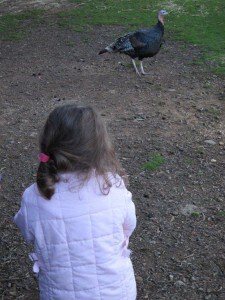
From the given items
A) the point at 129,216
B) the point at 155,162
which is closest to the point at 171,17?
the point at 155,162

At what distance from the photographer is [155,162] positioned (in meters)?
4.47

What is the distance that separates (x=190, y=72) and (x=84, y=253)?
16.7 ft

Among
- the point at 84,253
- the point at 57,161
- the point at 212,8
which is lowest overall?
the point at 212,8

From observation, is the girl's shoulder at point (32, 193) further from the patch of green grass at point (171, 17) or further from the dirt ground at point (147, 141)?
the patch of green grass at point (171, 17)

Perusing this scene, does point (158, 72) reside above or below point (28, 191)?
below

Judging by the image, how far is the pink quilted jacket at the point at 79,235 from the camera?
1.93m

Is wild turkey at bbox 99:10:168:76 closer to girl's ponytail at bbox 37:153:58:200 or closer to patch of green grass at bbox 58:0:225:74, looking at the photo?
patch of green grass at bbox 58:0:225:74

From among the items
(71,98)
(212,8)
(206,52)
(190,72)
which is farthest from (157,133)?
(212,8)

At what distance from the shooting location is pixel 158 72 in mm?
6816

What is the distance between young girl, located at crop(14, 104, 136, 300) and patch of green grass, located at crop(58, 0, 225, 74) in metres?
5.66

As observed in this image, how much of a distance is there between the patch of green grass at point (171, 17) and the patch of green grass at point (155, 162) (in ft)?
10.5

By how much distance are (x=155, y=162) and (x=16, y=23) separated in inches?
241

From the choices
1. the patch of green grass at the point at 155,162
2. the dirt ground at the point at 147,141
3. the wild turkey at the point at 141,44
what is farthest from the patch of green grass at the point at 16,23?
the patch of green grass at the point at 155,162

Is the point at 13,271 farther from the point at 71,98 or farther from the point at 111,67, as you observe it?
the point at 111,67
